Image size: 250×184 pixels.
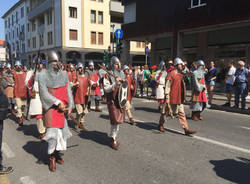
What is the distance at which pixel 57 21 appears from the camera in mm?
32531

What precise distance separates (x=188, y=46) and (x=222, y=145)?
53.5ft

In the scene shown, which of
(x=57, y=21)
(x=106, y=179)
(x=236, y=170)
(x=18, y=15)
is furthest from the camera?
(x=18, y=15)

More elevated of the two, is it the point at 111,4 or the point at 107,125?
the point at 111,4

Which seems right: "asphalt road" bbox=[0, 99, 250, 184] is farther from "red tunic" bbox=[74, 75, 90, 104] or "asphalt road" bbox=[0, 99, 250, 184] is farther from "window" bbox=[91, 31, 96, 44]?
"window" bbox=[91, 31, 96, 44]

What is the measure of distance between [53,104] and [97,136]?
2.18m

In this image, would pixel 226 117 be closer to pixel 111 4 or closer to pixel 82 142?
pixel 82 142

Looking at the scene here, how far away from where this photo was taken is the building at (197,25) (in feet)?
45.8

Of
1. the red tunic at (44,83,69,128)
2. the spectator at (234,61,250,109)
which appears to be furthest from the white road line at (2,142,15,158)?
the spectator at (234,61,250,109)

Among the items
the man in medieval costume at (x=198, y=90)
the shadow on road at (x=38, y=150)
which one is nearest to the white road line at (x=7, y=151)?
the shadow on road at (x=38, y=150)

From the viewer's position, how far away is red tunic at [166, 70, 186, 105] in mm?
5656

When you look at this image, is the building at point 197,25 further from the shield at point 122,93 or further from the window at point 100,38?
the window at point 100,38

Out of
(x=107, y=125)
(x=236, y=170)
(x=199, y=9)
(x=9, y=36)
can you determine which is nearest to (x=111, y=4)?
(x=199, y=9)

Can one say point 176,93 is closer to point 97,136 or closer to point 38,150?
point 97,136

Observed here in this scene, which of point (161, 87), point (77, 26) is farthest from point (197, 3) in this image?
point (77, 26)
